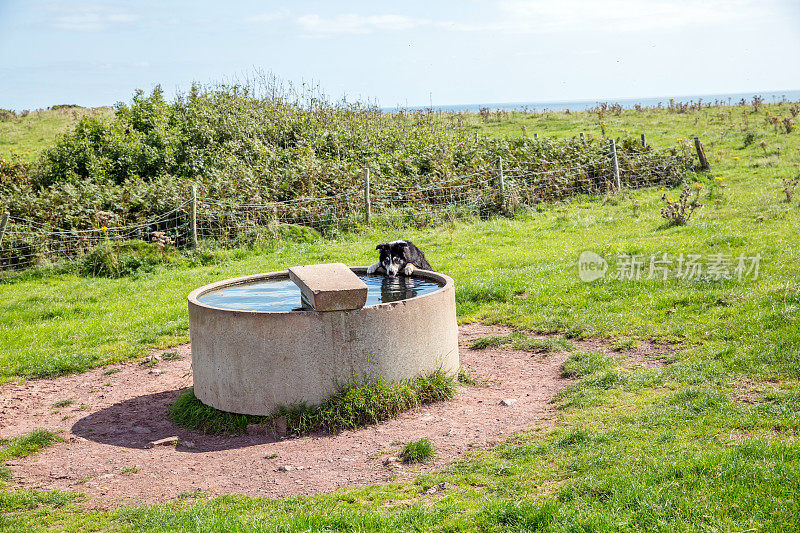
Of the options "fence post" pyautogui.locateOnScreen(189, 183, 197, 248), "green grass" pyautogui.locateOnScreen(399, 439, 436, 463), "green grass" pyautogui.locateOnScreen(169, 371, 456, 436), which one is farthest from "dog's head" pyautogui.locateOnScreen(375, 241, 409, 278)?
"fence post" pyautogui.locateOnScreen(189, 183, 197, 248)

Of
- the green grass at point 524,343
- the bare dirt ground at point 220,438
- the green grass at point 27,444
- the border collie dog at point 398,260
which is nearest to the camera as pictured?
the bare dirt ground at point 220,438

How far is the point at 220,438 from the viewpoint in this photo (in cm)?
656

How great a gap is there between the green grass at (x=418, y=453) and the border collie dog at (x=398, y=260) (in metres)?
3.41

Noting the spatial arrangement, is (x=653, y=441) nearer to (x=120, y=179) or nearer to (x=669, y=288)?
(x=669, y=288)

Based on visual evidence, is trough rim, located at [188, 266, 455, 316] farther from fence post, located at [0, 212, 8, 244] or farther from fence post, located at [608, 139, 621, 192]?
fence post, located at [608, 139, 621, 192]

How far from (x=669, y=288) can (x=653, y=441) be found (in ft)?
16.4

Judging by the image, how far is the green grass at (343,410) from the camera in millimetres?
6422

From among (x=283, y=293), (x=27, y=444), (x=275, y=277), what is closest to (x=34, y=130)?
(x=275, y=277)

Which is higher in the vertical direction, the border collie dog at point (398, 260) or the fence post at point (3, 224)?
the fence post at point (3, 224)

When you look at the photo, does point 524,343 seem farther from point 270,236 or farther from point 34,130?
point 34,130

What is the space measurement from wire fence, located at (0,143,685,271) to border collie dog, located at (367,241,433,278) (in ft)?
25.0

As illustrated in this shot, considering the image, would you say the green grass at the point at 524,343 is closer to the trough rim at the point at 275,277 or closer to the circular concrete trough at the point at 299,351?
the trough rim at the point at 275,277

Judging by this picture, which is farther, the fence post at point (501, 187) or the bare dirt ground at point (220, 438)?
the fence post at point (501, 187)

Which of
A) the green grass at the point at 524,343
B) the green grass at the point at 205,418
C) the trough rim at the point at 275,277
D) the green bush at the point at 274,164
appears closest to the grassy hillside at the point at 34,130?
the green bush at the point at 274,164
